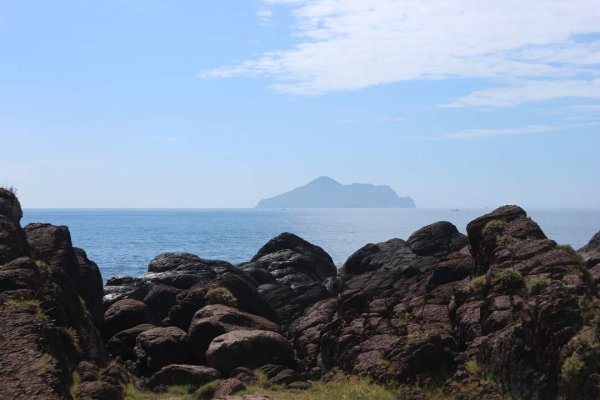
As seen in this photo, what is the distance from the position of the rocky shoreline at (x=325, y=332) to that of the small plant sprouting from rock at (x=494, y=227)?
6 cm

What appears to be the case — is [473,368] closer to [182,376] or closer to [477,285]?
[477,285]

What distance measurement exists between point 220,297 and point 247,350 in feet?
25.0

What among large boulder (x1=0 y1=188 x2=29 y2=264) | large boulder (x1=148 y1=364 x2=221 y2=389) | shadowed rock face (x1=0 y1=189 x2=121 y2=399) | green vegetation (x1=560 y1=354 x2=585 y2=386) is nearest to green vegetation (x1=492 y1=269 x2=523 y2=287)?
green vegetation (x1=560 y1=354 x2=585 y2=386)

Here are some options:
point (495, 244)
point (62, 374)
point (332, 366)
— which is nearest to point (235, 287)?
point (332, 366)

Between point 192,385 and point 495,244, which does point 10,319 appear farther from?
point 495,244

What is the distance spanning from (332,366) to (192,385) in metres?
6.01

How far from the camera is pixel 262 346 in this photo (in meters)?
29.1

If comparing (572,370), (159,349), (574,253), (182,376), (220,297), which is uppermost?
(574,253)

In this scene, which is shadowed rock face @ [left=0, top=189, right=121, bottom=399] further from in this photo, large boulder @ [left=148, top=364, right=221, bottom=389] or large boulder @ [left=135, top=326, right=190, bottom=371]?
large boulder @ [left=135, top=326, right=190, bottom=371]

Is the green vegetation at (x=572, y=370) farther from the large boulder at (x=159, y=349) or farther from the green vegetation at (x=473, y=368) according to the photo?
the large boulder at (x=159, y=349)

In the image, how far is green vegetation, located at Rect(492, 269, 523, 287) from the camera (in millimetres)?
25169

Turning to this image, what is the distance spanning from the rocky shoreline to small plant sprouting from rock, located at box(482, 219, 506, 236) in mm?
63

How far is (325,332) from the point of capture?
31062 millimetres

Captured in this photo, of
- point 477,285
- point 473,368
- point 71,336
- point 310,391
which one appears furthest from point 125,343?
point 473,368
